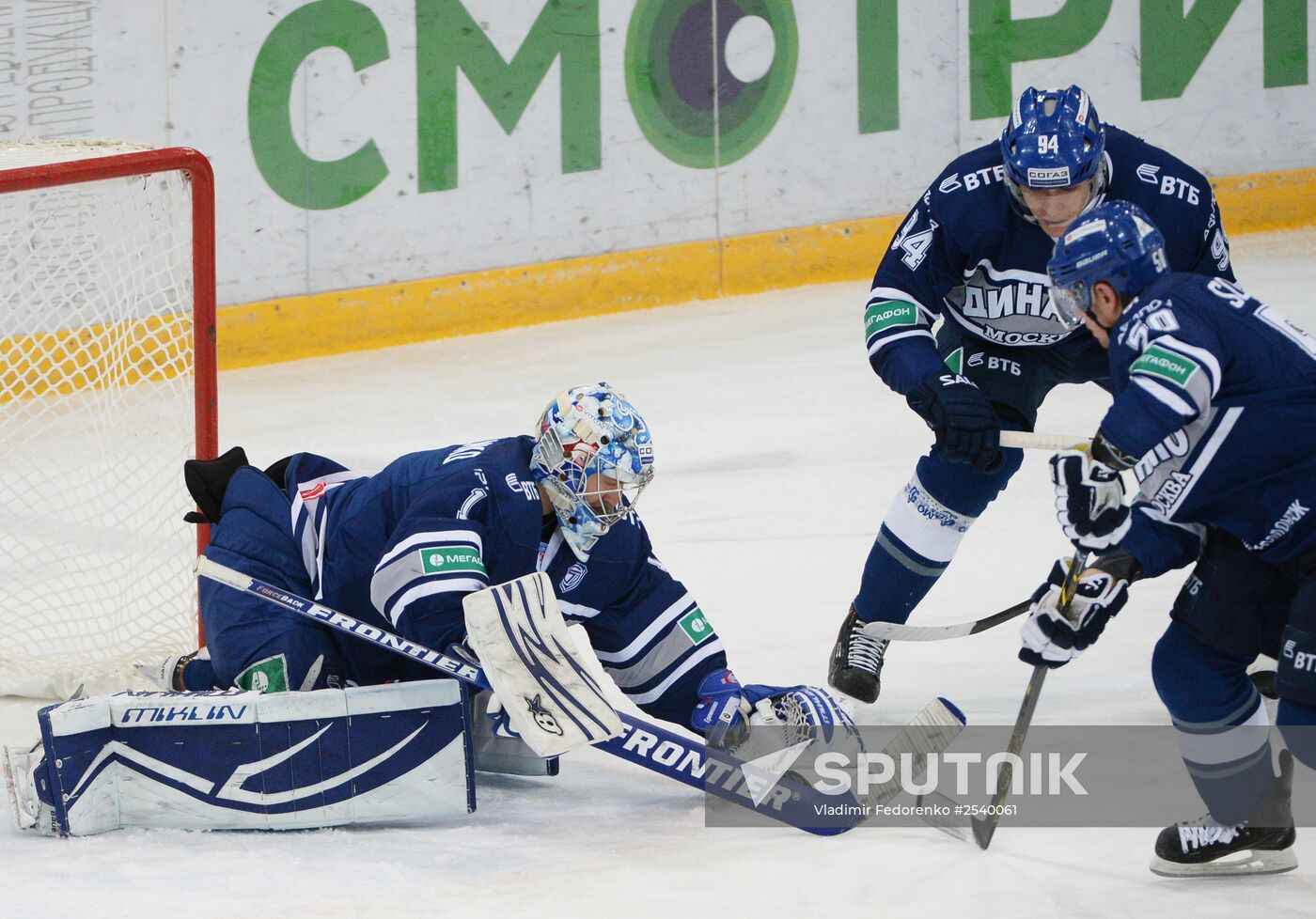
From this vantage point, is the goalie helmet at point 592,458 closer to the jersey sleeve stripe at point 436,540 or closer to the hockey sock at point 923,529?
the jersey sleeve stripe at point 436,540

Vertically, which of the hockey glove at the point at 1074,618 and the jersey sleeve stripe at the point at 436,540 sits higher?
the jersey sleeve stripe at the point at 436,540

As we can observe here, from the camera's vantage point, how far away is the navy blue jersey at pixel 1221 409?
233cm

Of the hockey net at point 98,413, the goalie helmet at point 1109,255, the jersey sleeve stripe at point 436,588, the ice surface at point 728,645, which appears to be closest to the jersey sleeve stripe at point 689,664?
the ice surface at point 728,645

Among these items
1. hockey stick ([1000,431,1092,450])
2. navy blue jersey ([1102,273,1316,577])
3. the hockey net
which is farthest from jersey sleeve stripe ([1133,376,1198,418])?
the hockey net

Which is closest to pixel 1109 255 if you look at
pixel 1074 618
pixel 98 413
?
pixel 1074 618

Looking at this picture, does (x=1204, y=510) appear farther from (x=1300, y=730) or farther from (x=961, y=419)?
(x=961, y=419)

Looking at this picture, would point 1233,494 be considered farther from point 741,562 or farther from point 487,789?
point 741,562

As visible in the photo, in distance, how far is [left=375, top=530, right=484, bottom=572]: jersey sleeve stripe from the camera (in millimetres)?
2867

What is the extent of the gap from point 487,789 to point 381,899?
575 millimetres

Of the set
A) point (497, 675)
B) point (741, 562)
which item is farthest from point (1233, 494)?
point (741, 562)

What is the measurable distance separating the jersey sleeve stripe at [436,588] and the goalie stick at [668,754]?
0.08 m

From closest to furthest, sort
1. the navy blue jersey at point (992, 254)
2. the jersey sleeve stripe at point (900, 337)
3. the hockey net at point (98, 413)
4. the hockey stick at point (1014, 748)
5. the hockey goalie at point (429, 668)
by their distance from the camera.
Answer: the hockey stick at point (1014, 748) → the hockey goalie at point (429, 668) → the navy blue jersey at point (992, 254) → the jersey sleeve stripe at point (900, 337) → the hockey net at point (98, 413)

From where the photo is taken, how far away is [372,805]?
2875 mm

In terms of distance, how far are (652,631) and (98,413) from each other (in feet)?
8.03
